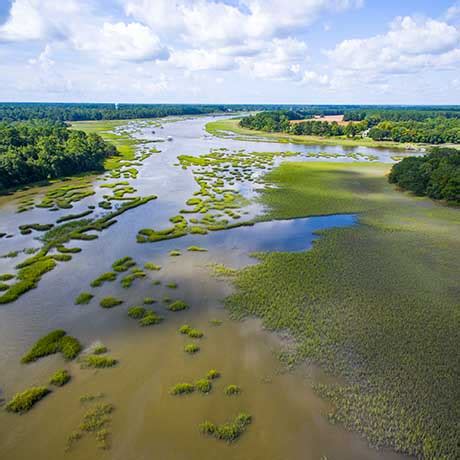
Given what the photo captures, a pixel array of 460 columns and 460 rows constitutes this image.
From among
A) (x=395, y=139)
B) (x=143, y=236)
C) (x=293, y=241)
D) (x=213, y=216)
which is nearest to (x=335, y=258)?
(x=293, y=241)

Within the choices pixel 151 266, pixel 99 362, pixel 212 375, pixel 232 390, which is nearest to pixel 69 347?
pixel 99 362

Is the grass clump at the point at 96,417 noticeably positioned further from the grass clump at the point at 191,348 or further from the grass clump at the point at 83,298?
the grass clump at the point at 83,298

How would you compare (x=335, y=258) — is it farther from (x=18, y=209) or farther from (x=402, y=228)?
(x=18, y=209)

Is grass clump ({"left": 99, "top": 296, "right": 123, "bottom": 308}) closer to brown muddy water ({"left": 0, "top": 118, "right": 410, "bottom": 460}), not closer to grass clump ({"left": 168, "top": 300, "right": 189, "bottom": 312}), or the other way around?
brown muddy water ({"left": 0, "top": 118, "right": 410, "bottom": 460})

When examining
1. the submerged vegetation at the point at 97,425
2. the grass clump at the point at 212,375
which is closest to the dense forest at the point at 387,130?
the grass clump at the point at 212,375

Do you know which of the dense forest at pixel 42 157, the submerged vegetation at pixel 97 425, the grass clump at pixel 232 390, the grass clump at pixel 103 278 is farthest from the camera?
the dense forest at pixel 42 157

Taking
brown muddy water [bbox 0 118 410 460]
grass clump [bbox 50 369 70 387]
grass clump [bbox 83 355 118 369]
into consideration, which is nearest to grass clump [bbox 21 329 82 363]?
brown muddy water [bbox 0 118 410 460]
